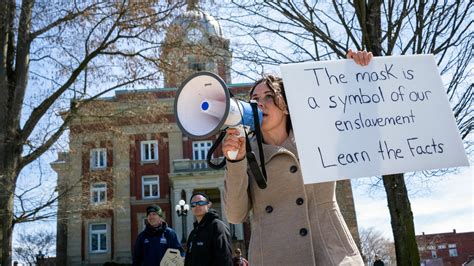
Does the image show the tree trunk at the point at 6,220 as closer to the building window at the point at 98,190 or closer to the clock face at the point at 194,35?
the building window at the point at 98,190

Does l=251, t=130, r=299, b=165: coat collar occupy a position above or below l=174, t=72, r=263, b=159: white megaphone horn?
below

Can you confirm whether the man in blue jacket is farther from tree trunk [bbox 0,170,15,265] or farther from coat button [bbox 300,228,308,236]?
tree trunk [bbox 0,170,15,265]

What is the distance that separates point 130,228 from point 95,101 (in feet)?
77.7

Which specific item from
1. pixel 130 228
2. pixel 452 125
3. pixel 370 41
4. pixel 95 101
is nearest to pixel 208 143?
pixel 130 228

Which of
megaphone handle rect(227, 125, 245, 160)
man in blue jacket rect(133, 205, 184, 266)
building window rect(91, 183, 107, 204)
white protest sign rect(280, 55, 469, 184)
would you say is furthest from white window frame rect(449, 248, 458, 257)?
megaphone handle rect(227, 125, 245, 160)

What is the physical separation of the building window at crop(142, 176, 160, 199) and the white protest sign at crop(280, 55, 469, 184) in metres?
34.3

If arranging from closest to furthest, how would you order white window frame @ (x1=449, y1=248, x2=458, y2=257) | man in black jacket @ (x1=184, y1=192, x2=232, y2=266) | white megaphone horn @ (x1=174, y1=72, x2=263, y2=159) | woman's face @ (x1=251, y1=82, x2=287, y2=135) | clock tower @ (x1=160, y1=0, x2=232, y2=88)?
white megaphone horn @ (x1=174, y1=72, x2=263, y2=159)
woman's face @ (x1=251, y1=82, x2=287, y2=135)
man in black jacket @ (x1=184, y1=192, x2=232, y2=266)
clock tower @ (x1=160, y1=0, x2=232, y2=88)
white window frame @ (x1=449, y1=248, x2=458, y2=257)

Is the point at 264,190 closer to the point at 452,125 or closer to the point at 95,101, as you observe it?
the point at 452,125

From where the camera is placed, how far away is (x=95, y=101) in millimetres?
12789

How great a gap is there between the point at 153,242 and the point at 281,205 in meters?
4.38

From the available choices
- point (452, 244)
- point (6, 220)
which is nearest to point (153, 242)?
point (6, 220)

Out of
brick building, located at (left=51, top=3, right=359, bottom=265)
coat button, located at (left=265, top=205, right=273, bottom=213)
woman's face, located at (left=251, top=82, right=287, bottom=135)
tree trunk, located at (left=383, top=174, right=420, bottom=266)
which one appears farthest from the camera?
brick building, located at (left=51, top=3, right=359, bottom=265)

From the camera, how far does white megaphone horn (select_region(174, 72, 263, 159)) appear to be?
6.13ft

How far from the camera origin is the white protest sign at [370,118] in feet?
7.25
